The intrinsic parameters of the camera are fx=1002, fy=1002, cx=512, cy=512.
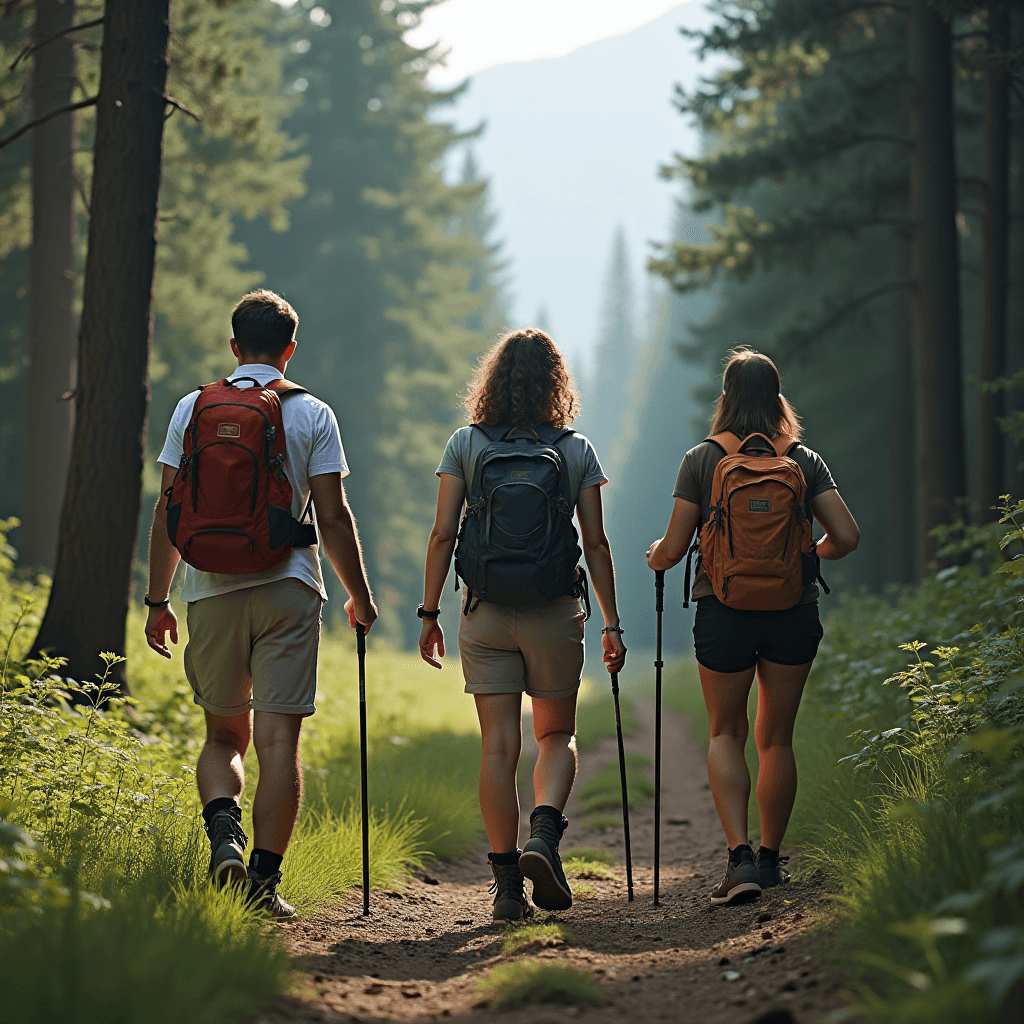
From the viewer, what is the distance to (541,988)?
3.14 metres

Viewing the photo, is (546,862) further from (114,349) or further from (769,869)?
(114,349)

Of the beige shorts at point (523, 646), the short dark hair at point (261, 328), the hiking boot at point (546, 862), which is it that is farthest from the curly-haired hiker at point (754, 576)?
the short dark hair at point (261, 328)

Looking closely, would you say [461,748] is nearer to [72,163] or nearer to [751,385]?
[751,385]

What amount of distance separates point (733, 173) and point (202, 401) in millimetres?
11056

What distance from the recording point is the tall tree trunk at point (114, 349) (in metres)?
6.21

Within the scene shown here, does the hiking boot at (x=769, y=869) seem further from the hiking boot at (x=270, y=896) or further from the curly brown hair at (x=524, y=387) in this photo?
the curly brown hair at (x=524, y=387)

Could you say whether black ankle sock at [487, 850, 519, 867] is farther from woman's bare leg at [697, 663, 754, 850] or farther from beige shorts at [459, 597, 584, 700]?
woman's bare leg at [697, 663, 754, 850]

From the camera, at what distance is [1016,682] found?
10.5 feet

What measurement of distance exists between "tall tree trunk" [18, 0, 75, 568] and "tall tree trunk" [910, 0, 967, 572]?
9644 millimetres

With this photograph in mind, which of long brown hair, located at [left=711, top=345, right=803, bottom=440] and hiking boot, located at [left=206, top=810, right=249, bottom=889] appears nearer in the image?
hiking boot, located at [left=206, top=810, right=249, bottom=889]

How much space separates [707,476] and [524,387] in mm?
930

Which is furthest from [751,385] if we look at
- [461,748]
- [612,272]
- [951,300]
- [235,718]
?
[612,272]

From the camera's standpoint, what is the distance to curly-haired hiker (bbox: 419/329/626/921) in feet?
13.7

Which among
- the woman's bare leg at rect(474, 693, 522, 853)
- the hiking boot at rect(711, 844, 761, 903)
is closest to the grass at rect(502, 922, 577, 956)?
the woman's bare leg at rect(474, 693, 522, 853)
